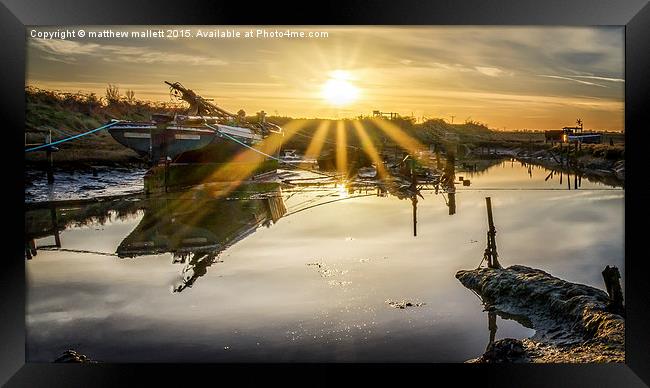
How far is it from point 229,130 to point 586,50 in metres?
6.24

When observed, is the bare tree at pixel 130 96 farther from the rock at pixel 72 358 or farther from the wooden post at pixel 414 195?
the wooden post at pixel 414 195

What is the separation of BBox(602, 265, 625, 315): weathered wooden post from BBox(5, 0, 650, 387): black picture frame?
0.20 metres

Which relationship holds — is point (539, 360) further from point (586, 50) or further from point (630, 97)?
point (586, 50)

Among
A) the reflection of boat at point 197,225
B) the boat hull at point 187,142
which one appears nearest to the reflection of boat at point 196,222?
the reflection of boat at point 197,225

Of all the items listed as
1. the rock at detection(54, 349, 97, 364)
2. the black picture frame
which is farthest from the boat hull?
the rock at detection(54, 349, 97, 364)

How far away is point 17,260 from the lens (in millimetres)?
5465

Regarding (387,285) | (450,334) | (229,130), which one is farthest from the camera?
(229,130)

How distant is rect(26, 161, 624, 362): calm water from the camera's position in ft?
19.6

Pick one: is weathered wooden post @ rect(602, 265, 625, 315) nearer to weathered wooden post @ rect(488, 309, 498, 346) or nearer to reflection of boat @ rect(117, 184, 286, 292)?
weathered wooden post @ rect(488, 309, 498, 346)
